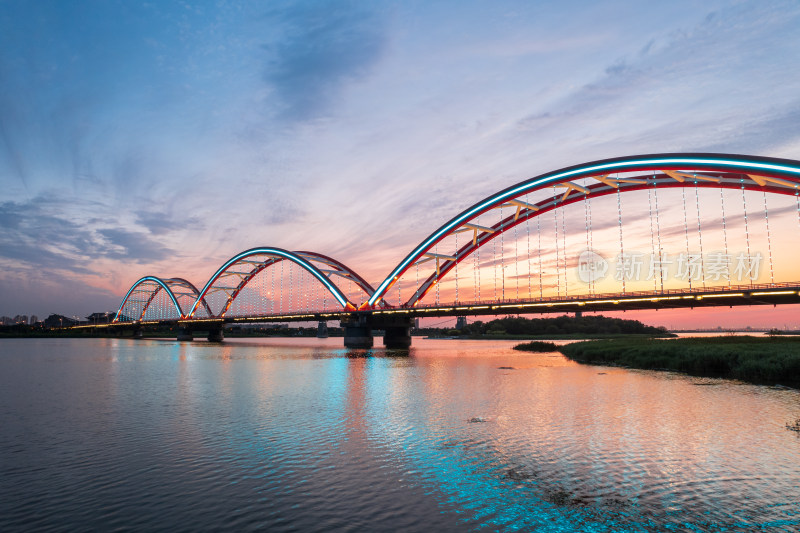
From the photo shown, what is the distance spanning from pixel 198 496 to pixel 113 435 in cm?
658

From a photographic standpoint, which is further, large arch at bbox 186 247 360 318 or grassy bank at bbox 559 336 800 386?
large arch at bbox 186 247 360 318

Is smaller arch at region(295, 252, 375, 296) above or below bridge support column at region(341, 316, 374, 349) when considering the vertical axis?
above

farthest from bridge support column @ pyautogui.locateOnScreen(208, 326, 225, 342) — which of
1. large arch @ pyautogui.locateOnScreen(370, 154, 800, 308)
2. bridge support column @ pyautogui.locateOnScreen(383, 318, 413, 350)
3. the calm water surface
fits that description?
the calm water surface

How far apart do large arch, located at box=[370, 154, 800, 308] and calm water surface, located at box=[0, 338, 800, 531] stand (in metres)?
22.7

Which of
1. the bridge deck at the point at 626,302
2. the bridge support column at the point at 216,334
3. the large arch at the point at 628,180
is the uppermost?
the large arch at the point at 628,180

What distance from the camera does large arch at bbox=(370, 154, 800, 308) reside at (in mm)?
37531

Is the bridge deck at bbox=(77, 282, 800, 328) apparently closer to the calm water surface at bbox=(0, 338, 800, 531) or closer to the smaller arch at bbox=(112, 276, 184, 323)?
the calm water surface at bbox=(0, 338, 800, 531)

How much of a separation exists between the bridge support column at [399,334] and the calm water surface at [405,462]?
60.6 m

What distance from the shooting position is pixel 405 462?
439 inches

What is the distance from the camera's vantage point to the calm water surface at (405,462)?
801cm

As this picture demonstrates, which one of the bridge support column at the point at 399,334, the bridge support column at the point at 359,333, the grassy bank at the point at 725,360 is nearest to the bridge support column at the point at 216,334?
the bridge support column at the point at 359,333

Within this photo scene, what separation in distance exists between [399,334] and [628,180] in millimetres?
46164

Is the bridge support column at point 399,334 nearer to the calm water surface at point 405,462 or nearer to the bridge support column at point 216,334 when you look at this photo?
the bridge support column at point 216,334

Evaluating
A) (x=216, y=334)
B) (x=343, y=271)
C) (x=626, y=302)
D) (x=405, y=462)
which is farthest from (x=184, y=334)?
(x=405, y=462)
